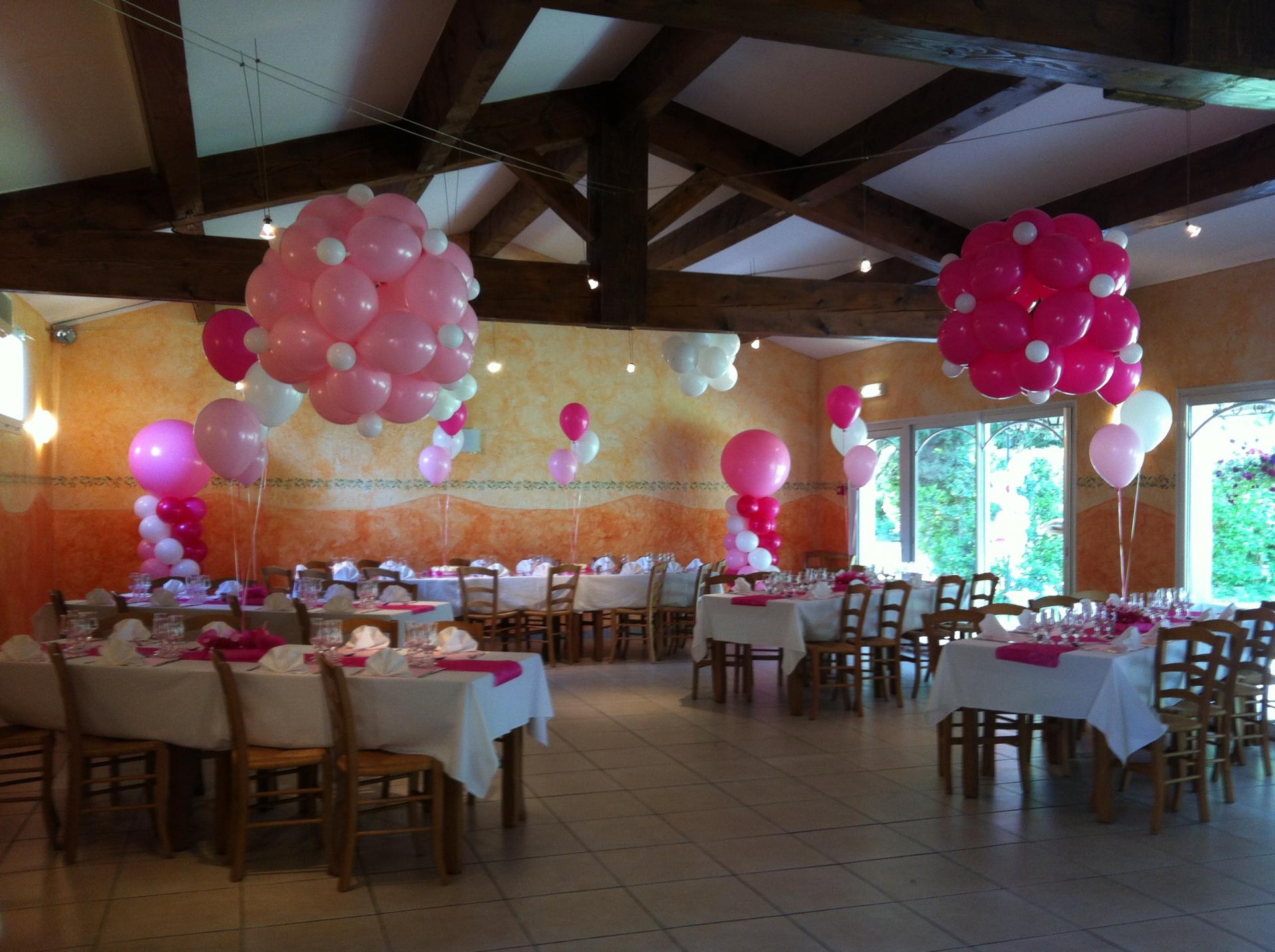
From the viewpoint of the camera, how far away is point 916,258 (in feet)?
27.4

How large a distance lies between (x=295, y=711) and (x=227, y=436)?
305 cm

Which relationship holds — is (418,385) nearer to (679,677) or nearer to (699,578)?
(679,677)

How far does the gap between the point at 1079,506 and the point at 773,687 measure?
321 cm

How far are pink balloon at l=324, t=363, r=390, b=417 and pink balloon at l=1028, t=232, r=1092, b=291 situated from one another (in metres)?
3.48

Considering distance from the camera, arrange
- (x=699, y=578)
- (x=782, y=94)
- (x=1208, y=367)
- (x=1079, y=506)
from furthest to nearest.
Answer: (x=699, y=578)
(x=1079, y=506)
(x=1208, y=367)
(x=782, y=94)

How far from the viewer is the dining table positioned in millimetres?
4184

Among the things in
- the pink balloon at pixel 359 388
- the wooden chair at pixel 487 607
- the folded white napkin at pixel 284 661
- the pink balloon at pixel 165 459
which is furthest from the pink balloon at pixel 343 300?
the wooden chair at pixel 487 607

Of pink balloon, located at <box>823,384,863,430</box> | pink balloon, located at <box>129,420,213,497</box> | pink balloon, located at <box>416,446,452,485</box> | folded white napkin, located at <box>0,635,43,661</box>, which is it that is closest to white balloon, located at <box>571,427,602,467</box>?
pink balloon, located at <box>416,446,452,485</box>

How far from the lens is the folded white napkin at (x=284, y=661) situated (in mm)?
4348

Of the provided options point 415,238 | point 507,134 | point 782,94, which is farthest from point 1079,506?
point 415,238

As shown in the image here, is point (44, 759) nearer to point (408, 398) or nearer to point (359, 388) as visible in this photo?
point (359, 388)

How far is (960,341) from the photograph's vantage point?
5.76 meters

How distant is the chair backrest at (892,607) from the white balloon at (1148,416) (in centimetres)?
197

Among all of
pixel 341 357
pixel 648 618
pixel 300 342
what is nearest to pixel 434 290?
pixel 341 357
